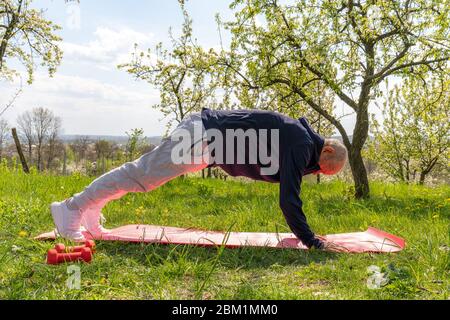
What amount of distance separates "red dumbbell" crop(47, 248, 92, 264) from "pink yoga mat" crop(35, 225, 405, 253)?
0.54 m

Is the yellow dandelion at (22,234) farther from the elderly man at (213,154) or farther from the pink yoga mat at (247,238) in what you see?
the elderly man at (213,154)

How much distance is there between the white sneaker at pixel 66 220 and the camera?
131 inches

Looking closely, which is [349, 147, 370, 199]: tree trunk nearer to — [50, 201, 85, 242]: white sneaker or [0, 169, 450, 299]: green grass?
[0, 169, 450, 299]: green grass

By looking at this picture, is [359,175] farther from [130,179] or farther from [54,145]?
[54,145]

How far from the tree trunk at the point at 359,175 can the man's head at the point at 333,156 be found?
3027 mm

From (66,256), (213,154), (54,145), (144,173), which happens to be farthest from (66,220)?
(54,145)

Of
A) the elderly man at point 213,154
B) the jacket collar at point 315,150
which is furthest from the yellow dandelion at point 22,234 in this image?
the jacket collar at point 315,150

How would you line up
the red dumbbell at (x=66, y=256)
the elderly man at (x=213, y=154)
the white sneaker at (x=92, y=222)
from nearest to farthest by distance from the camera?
the red dumbbell at (x=66, y=256), the elderly man at (x=213, y=154), the white sneaker at (x=92, y=222)

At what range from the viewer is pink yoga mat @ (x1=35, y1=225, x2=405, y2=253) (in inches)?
131

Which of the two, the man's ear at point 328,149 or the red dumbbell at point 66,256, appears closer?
the red dumbbell at point 66,256

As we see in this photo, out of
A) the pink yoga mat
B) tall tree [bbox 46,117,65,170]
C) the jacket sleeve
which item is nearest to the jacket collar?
the jacket sleeve

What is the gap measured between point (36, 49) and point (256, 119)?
16.9 meters
